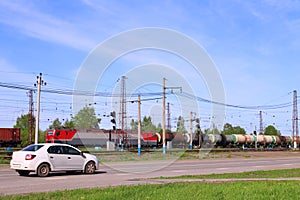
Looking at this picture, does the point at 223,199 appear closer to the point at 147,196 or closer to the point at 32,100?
the point at 147,196

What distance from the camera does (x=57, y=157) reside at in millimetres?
19172

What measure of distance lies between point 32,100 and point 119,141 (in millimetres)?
13991

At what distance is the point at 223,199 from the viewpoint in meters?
10.9

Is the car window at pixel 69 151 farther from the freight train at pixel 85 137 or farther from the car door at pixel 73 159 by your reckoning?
the freight train at pixel 85 137

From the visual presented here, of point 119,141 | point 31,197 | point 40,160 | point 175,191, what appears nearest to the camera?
point 31,197

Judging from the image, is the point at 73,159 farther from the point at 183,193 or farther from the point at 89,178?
the point at 183,193

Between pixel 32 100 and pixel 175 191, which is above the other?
pixel 32 100

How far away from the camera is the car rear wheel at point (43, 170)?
18.4 m

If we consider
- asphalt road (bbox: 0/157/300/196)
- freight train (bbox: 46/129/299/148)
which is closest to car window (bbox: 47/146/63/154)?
asphalt road (bbox: 0/157/300/196)

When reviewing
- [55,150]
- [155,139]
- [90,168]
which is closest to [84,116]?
[90,168]

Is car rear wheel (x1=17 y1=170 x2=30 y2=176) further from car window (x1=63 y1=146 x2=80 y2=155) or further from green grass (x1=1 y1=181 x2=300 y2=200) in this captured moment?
green grass (x1=1 y1=181 x2=300 y2=200)

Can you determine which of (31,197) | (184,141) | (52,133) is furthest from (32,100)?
(31,197)

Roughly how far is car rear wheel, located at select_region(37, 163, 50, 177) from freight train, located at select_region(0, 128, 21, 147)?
46058mm

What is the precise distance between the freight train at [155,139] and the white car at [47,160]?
36.4 metres
